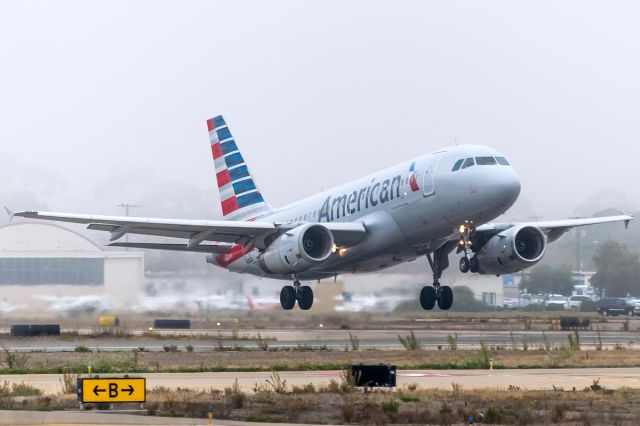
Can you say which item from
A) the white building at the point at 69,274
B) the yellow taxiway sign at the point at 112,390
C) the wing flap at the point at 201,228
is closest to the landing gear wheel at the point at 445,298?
the wing flap at the point at 201,228

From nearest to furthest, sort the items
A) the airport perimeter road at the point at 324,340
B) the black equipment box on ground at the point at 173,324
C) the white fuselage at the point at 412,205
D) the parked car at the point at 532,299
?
the white fuselage at the point at 412,205 → the airport perimeter road at the point at 324,340 → the black equipment box on ground at the point at 173,324 → the parked car at the point at 532,299

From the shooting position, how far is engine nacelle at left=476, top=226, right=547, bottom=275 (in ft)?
147

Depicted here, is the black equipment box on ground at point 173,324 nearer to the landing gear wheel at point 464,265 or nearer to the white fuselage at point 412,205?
the white fuselage at point 412,205

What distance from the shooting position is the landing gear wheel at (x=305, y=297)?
155 feet

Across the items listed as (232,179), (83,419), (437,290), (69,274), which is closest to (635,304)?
(232,179)

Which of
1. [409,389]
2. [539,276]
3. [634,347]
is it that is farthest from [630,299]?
[409,389]

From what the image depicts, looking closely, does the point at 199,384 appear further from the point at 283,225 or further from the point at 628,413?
the point at 283,225

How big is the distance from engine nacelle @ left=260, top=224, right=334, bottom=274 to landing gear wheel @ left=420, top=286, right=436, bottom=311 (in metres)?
6.03

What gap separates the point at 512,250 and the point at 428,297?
14.3 feet

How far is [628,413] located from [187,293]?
32.5 metres

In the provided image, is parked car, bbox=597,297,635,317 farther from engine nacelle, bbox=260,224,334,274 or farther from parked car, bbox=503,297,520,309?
engine nacelle, bbox=260,224,334,274

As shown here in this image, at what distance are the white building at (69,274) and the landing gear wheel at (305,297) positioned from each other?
318 inches

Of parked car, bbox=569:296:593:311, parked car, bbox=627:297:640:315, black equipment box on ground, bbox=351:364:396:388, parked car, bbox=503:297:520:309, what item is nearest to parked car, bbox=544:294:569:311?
parked car, bbox=569:296:593:311

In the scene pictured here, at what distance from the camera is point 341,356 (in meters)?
36.2
